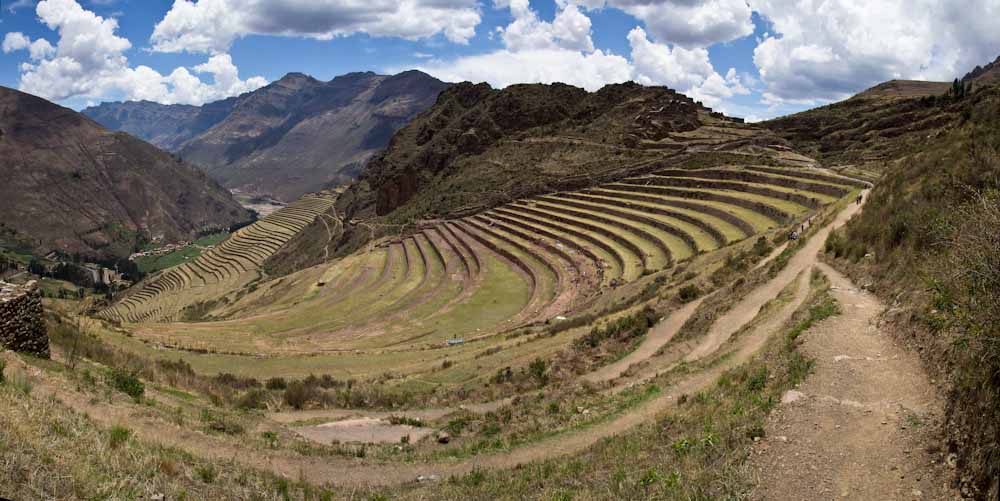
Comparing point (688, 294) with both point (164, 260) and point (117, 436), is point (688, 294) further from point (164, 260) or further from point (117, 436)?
point (164, 260)

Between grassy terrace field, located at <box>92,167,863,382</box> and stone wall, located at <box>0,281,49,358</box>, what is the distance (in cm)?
678

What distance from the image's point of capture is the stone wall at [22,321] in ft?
34.5

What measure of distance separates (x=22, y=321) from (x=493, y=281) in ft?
79.6

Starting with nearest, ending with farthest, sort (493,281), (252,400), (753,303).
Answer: (252,400)
(753,303)
(493,281)

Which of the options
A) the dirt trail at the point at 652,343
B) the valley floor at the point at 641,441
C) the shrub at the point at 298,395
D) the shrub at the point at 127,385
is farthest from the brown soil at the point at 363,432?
the dirt trail at the point at 652,343

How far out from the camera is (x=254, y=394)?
13.2 m

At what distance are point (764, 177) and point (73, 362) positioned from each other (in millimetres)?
39729

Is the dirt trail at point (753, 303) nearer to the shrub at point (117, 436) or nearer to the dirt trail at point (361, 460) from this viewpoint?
the dirt trail at point (361, 460)

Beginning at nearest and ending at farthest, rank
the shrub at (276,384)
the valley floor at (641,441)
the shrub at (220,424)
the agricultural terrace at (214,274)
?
1. the valley floor at (641,441)
2. the shrub at (220,424)
3. the shrub at (276,384)
4. the agricultural terrace at (214,274)

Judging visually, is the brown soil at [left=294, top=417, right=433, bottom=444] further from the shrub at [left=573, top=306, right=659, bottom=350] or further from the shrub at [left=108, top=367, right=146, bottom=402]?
the shrub at [left=573, top=306, right=659, bottom=350]

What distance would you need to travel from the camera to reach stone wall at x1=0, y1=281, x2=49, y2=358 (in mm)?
10523

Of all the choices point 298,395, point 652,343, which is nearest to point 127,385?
point 298,395

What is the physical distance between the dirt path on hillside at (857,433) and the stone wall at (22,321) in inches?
542

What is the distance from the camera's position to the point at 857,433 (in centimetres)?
638
